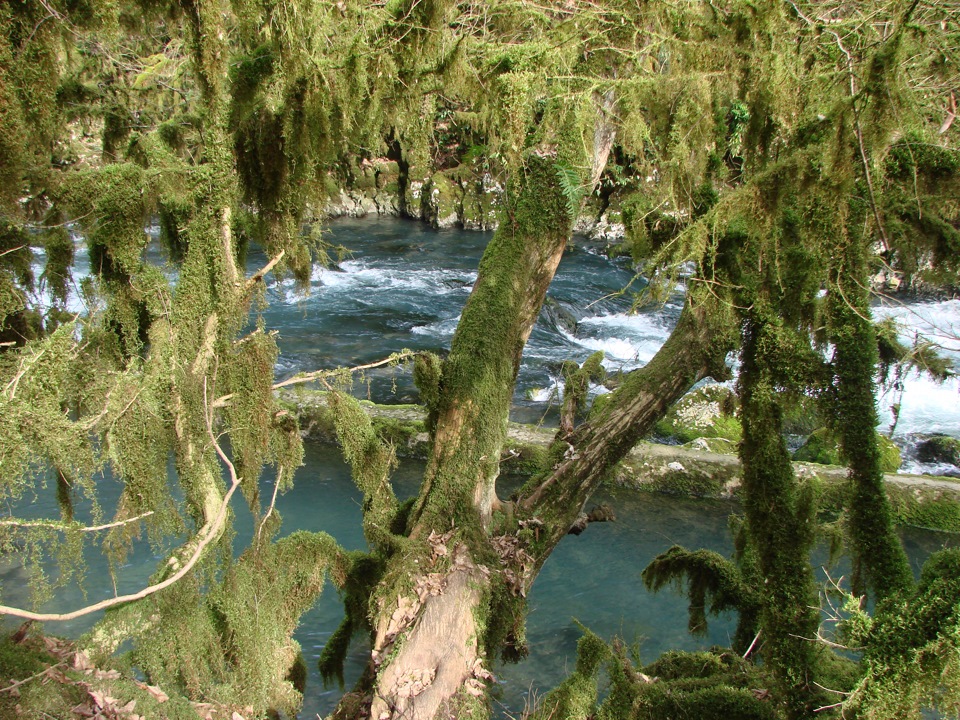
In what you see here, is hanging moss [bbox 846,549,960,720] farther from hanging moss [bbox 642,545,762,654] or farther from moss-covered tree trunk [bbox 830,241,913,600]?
hanging moss [bbox 642,545,762,654]

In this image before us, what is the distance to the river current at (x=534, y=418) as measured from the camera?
7.10m

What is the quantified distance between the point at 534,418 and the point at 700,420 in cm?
248

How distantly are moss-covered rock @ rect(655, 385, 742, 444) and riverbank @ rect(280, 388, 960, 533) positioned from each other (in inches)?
25.2

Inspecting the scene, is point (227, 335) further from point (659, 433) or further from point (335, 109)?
point (659, 433)

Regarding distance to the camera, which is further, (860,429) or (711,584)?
(711,584)

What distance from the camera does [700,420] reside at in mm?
10039

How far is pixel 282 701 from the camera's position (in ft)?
16.6

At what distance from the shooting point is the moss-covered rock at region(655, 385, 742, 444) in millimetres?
9875

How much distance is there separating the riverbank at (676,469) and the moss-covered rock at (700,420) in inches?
25.2

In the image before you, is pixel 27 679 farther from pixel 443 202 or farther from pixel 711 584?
pixel 443 202

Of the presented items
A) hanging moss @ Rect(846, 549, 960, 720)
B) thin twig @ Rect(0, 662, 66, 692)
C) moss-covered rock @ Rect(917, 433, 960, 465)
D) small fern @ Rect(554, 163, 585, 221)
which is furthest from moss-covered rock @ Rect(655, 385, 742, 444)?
thin twig @ Rect(0, 662, 66, 692)

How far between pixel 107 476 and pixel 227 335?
5432 mm

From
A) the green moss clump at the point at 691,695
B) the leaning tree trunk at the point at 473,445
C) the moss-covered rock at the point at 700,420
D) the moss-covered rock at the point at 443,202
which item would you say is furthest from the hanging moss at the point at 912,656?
the moss-covered rock at the point at 443,202

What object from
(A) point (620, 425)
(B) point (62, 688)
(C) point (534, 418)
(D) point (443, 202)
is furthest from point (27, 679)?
(D) point (443, 202)
